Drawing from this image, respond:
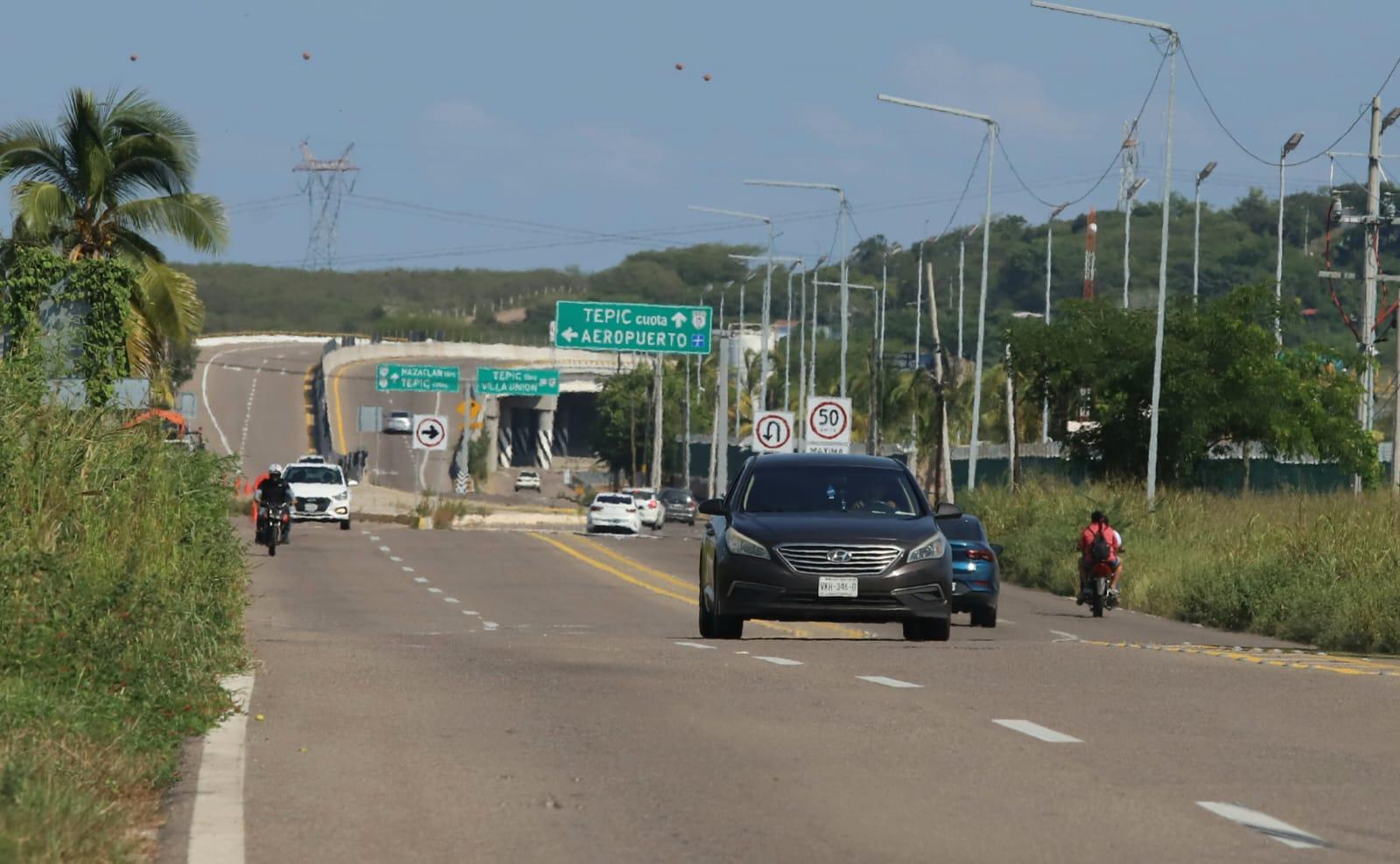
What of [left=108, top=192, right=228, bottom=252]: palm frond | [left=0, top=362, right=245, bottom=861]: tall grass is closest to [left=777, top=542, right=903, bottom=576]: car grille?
[left=0, top=362, right=245, bottom=861]: tall grass

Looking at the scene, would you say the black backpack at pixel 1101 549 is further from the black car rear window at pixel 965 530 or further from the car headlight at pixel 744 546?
the car headlight at pixel 744 546

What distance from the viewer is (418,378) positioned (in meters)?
96.4

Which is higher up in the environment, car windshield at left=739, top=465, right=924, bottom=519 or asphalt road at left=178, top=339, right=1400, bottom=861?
car windshield at left=739, top=465, right=924, bottom=519

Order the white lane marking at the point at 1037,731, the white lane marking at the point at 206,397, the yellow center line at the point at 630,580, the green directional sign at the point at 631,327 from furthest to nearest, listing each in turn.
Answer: the white lane marking at the point at 206,397 → the green directional sign at the point at 631,327 → the yellow center line at the point at 630,580 → the white lane marking at the point at 1037,731

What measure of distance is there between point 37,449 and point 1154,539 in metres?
26.6

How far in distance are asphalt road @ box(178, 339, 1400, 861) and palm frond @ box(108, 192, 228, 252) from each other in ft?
74.8

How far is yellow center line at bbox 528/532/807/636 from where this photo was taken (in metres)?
26.5

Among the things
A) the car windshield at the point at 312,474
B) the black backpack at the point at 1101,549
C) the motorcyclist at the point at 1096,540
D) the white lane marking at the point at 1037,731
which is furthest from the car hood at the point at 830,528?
the car windshield at the point at 312,474

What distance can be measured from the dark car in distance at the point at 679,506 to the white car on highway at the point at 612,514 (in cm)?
2400

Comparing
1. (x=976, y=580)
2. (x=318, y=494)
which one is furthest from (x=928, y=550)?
(x=318, y=494)

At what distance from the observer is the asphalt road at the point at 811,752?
8633mm

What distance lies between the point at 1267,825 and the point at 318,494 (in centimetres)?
5194

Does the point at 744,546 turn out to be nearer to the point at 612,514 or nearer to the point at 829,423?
the point at 829,423

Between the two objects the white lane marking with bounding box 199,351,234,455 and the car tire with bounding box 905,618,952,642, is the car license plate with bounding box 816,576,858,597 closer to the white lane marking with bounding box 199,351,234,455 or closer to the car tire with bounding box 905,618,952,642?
the car tire with bounding box 905,618,952,642
